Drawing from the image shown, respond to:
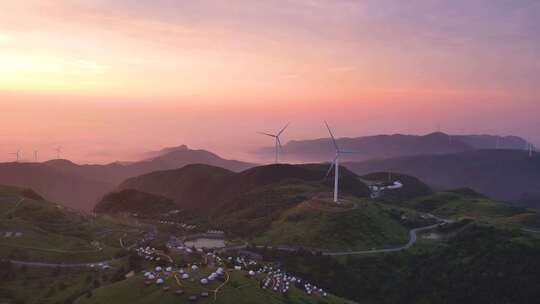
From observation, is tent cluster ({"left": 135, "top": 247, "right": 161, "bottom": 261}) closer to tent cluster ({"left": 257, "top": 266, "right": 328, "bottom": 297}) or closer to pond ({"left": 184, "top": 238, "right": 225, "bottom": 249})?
pond ({"left": 184, "top": 238, "right": 225, "bottom": 249})

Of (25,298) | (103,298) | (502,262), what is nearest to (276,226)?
(502,262)

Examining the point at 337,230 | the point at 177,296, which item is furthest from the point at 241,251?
the point at 177,296

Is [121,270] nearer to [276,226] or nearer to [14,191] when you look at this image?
[276,226]

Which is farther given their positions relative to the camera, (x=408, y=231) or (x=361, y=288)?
(x=408, y=231)

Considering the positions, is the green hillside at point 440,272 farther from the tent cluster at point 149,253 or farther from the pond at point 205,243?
the tent cluster at point 149,253

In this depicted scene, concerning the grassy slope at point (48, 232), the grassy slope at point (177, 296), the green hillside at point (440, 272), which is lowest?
the green hillside at point (440, 272)

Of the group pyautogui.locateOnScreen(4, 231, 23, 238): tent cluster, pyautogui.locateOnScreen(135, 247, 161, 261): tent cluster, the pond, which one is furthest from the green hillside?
pyautogui.locateOnScreen(4, 231, 23, 238): tent cluster

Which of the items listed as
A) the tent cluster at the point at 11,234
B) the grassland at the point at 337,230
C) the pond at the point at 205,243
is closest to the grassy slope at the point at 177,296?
the pond at the point at 205,243

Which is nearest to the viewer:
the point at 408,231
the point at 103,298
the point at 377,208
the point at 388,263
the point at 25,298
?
the point at 103,298

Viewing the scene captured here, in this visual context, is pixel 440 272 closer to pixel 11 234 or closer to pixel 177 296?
pixel 177 296
